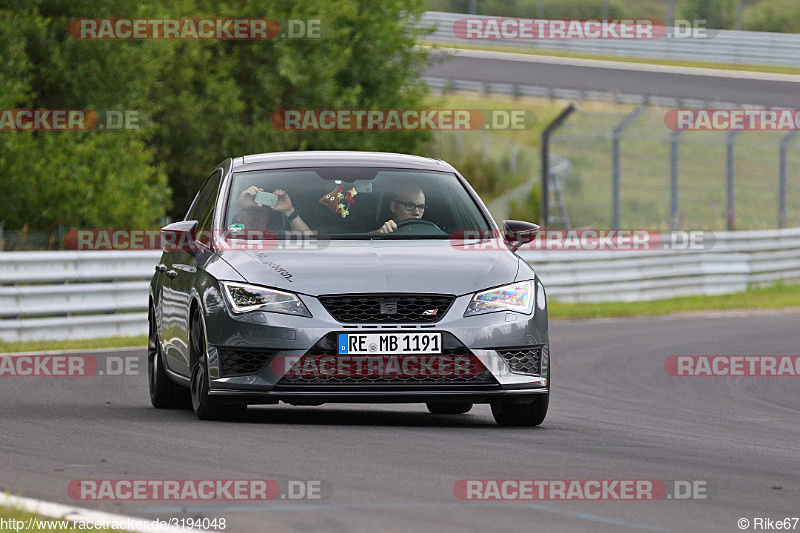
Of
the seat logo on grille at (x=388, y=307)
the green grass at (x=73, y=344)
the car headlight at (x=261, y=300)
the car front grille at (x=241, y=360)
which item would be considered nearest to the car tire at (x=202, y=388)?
the car front grille at (x=241, y=360)

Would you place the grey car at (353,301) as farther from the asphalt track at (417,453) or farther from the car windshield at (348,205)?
the asphalt track at (417,453)

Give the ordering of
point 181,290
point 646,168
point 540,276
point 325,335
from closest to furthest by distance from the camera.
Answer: point 325,335, point 181,290, point 540,276, point 646,168

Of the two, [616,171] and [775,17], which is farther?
[775,17]

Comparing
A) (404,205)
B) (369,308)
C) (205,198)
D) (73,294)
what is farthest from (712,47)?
(369,308)

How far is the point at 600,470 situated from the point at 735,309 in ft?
59.6

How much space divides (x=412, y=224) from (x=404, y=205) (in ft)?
0.49

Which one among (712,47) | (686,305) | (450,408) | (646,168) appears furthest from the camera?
(646,168)

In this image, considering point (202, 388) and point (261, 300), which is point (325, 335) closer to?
point (261, 300)

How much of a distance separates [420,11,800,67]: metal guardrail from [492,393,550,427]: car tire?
38027 millimetres

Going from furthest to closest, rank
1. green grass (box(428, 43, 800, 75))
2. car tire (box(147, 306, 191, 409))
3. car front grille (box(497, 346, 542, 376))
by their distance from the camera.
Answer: green grass (box(428, 43, 800, 75)), car tire (box(147, 306, 191, 409)), car front grille (box(497, 346, 542, 376))

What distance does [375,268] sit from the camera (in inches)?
352

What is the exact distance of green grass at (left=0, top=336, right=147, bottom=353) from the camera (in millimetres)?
16562

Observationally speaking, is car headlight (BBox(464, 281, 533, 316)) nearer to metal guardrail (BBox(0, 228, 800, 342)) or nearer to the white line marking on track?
the white line marking on track

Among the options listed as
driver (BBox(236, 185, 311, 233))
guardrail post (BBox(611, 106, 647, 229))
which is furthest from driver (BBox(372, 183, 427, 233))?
guardrail post (BBox(611, 106, 647, 229))
